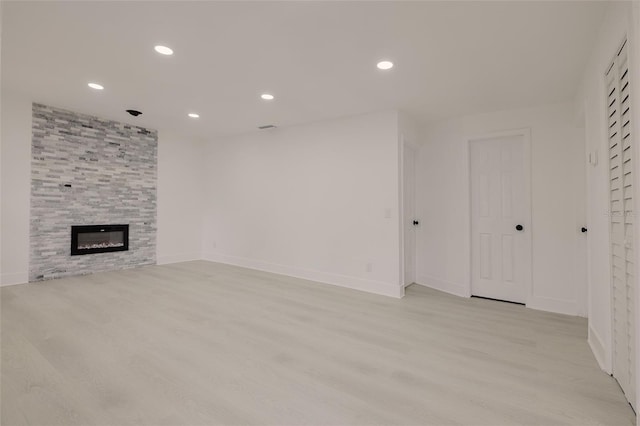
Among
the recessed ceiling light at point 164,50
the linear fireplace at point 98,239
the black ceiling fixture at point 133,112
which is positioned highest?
the black ceiling fixture at point 133,112

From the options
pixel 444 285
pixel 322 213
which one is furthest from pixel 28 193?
pixel 444 285

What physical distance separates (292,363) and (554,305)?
3324 millimetres

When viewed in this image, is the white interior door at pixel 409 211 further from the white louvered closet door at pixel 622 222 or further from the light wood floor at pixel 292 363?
the white louvered closet door at pixel 622 222

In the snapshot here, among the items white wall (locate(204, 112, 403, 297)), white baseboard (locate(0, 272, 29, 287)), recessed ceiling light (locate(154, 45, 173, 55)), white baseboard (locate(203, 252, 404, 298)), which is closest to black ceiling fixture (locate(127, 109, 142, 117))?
white wall (locate(204, 112, 403, 297))

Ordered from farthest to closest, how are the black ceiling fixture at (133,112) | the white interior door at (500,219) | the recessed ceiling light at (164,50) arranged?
the black ceiling fixture at (133,112), the white interior door at (500,219), the recessed ceiling light at (164,50)

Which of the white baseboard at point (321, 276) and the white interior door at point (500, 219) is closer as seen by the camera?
the white interior door at point (500, 219)

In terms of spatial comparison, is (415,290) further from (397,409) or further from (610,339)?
(397,409)

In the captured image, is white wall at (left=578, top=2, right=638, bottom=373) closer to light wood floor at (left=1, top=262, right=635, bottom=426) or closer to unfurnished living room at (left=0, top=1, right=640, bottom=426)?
unfurnished living room at (left=0, top=1, right=640, bottom=426)

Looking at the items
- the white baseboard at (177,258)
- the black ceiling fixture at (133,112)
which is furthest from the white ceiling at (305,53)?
the white baseboard at (177,258)

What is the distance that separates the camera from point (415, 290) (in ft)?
14.4

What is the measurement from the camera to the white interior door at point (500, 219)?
3.85 m

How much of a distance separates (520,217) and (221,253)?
5.38 m

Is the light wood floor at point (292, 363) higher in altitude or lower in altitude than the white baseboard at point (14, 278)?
lower

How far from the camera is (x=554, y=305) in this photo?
3568 mm
